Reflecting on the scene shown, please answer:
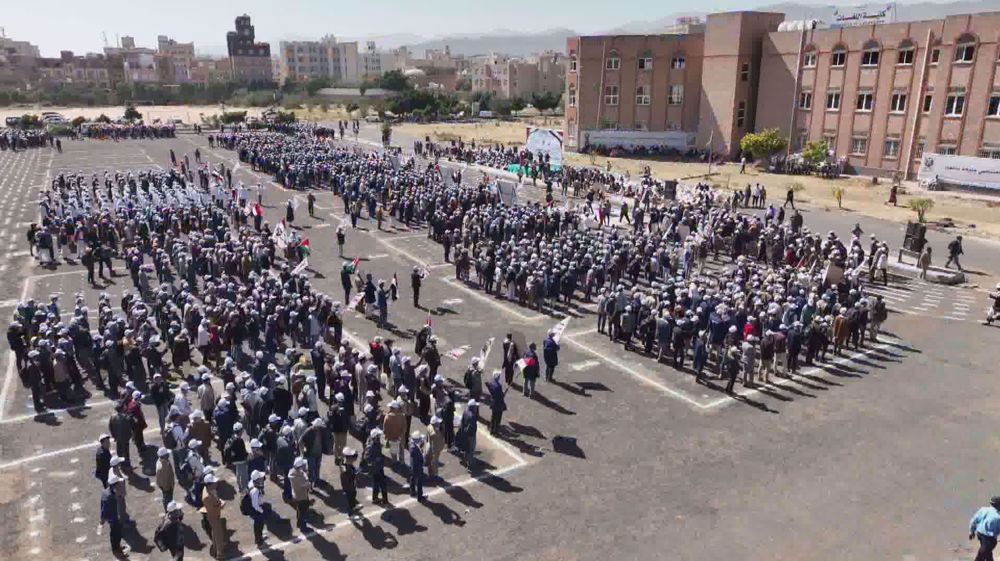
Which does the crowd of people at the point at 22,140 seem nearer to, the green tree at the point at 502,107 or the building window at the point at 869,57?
the building window at the point at 869,57

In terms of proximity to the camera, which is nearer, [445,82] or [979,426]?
[979,426]

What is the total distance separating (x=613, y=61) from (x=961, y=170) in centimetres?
3194

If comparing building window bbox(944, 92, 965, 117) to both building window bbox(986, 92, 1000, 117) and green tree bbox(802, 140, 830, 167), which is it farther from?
green tree bbox(802, 140, 830, 167)

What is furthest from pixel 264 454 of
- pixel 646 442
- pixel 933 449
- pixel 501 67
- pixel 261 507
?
pixel 501 67

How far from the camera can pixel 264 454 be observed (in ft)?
42.6

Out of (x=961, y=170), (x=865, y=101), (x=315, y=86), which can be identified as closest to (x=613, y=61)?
(x=865, y=101)

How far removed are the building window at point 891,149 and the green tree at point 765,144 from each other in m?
6.87

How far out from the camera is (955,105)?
46.9 metres

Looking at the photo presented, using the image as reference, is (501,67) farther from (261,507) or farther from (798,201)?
(261,507)

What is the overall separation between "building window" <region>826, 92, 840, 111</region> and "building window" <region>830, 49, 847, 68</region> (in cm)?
209

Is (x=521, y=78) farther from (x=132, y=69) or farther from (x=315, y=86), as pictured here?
(x=132, y=69)

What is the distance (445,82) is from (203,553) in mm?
188368

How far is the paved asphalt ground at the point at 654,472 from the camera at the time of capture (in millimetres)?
11695

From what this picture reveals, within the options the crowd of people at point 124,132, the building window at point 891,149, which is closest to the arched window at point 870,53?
the building window at point 891,149
